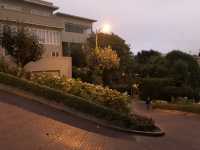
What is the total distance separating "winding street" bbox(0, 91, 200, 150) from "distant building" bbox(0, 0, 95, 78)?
44.5 feet

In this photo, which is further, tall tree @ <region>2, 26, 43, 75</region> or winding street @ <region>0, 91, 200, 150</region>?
tall tree @ <region>2, 26, 43, 75</region>

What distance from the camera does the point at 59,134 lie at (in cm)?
1101

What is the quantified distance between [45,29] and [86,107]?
1945 cm

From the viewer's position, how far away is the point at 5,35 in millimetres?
25047

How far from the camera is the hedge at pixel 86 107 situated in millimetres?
14456

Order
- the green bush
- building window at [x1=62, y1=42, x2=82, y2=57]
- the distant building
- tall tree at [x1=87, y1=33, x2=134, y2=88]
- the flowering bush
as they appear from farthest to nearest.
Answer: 1. tall tree at [x1=87, y1=33, x2=134, y2=88]
2. building window at [x1=62, y1=42, x2=82, y2=57]
3. the green bush
4. the distant building
5. the flowering bush

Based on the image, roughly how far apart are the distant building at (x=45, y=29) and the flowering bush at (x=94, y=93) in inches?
365

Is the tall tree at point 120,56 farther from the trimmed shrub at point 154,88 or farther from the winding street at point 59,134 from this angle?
the winding street at point 59,134

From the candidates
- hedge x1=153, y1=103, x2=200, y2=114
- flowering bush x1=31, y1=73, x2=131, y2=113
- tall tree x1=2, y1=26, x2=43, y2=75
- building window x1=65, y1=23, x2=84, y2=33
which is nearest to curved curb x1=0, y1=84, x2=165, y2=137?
flowering bush x1=31, y1=73, x2=131, y2=113

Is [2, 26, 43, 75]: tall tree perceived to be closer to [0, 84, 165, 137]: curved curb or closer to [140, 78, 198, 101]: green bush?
[0, 84, 165, 137]: curved curb

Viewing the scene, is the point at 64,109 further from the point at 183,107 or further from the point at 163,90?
the point at 163,90

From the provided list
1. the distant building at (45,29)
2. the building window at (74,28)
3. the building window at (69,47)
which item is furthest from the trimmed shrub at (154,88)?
the building window at (74,28)

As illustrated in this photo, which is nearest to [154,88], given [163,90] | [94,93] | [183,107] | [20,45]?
[163,90]

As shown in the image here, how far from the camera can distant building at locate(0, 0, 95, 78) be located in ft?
95.1
